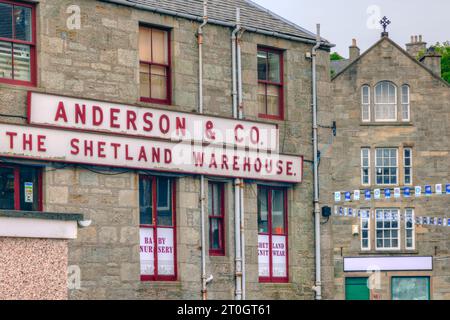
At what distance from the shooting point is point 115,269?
24672mm

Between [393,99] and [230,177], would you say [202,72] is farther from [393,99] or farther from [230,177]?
[393,99]

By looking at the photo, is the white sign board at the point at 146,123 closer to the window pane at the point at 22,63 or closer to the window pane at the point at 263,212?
the window pane at the point at 22,63

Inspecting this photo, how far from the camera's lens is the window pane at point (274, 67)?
1148 inches

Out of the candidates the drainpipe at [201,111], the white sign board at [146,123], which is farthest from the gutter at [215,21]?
the white sign board at [146,123]

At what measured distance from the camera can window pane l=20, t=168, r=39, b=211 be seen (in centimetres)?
2353

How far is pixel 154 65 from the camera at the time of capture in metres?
26.5

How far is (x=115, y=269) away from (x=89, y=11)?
5.22m

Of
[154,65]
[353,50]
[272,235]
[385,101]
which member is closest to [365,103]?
[385,101]

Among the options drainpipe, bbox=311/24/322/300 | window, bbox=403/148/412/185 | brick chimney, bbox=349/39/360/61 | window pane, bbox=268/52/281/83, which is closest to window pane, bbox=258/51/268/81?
window pane, bbox=268/52/281/83

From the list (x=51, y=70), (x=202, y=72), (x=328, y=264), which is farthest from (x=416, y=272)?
(x=51, y=70)

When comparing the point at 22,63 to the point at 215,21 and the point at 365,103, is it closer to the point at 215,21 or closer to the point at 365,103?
the point at 215,21

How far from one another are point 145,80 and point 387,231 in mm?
31668

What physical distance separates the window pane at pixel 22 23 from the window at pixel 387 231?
111 ft
